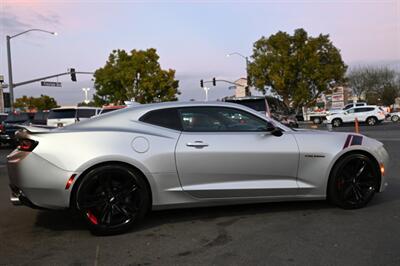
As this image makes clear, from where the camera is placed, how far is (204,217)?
17.6 ft

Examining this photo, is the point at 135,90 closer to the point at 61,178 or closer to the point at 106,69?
the point at 106,69

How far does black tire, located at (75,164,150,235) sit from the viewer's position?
15.4 feet

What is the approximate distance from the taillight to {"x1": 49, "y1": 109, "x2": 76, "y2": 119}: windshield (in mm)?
13136

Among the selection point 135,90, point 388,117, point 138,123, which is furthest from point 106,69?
point 138,123

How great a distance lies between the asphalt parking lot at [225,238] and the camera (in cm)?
400

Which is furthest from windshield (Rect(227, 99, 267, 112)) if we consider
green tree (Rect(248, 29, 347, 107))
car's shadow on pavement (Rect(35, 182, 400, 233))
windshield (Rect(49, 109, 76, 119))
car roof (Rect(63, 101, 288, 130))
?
green tree (Rect(248, 29, 347, 107))

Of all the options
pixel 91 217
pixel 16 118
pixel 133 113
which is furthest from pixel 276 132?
pixel 16 118

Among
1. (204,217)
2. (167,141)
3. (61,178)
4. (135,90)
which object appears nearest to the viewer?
(61,178)

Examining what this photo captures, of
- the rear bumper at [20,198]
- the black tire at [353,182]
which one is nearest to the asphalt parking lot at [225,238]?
the black tire at [353,182]

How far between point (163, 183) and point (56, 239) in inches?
52.1

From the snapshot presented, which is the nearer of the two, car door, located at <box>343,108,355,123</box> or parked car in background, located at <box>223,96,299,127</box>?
parked car in background, located at <box>223,96,299,127</box>

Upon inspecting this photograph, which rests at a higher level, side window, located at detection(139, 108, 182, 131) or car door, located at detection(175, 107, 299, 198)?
side window, located at detection(139, 108, 182, 131)

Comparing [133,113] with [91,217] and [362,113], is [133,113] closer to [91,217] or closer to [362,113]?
[91,217]

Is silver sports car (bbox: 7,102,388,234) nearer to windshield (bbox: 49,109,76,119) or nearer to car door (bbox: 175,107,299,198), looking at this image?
car door (bbox: 175,107,299,198)
